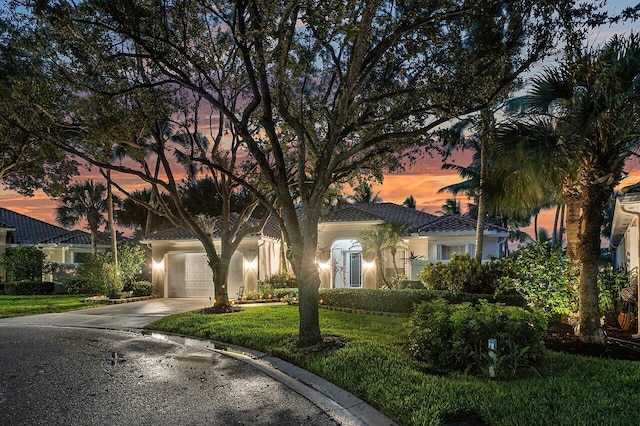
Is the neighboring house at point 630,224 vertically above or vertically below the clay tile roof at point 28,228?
below

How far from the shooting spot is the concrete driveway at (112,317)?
47.0 ft

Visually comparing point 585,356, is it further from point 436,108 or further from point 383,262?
point 383,262

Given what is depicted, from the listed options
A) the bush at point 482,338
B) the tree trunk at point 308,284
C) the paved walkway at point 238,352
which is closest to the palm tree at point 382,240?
the paved walkway at point 238,352

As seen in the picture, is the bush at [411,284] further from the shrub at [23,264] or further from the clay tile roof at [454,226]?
the shrub at [23,264]

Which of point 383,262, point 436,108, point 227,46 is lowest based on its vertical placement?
point 383,262

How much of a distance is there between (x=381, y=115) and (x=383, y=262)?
1088cm

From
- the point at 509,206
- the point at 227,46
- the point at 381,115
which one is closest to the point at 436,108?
the point at 381,115

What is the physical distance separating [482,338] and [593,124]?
4520 mm

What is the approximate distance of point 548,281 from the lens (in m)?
11.7

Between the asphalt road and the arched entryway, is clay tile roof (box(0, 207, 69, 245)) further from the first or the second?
the asphalt road

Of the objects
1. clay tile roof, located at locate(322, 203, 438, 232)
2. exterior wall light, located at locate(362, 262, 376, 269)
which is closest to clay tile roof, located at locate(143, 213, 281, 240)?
clay tile roof, located at locate(322, 203, 438, 232)

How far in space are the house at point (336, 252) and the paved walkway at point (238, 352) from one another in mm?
3393

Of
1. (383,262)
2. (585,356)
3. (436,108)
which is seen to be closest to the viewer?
(585,356)

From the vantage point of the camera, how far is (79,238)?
35.4m
